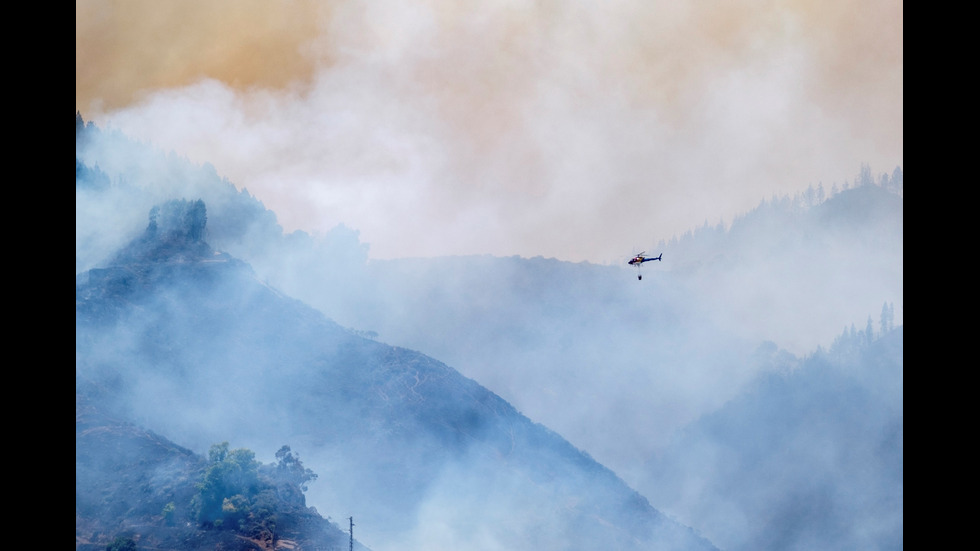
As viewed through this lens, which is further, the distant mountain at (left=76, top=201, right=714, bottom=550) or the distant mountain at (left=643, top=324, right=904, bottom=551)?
the distant mountain at (left=643, top=324, right=904, bottom=551)

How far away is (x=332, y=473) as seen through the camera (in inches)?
4811

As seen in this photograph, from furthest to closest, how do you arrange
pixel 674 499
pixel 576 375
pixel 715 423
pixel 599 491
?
pixel 576 375, pixel 715 423, pixel 674 499, pixel 599 491

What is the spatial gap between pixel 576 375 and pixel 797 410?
47808 millimetres

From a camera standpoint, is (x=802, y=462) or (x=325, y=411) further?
(x=802, y=462)

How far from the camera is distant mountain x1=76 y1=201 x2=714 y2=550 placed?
117m

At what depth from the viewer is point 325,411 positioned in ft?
434

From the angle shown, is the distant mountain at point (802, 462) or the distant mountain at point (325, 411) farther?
the distant mountain at point (802, 462)

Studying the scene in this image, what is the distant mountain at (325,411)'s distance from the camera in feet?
383
